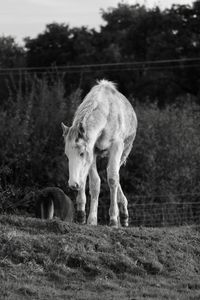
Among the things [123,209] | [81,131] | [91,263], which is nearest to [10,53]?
[123,209]

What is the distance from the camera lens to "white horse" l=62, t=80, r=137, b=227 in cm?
1143

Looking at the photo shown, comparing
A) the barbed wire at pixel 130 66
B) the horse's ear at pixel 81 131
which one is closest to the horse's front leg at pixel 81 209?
the horse's ear at pixel 81 131

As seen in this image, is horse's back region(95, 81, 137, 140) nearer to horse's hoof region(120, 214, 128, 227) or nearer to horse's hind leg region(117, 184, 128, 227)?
horse's hind leg region(117, 184, 128, 227)

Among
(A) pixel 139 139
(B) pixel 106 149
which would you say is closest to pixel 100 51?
(A) pixel 139 139

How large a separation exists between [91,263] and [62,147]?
35.2ft

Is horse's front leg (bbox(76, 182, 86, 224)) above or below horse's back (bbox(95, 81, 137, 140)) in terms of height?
below

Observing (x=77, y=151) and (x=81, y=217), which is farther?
(x=81, y=217)

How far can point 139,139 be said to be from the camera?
21.8m

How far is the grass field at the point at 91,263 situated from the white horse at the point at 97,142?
1.02m

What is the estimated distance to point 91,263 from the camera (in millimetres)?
9711

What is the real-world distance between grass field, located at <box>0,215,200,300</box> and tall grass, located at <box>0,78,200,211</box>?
783cm

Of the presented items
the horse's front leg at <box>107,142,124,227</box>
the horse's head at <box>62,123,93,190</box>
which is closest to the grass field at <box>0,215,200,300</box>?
the horse's head at <box>62,123,93,190</box>

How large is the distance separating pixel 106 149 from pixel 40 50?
159ft

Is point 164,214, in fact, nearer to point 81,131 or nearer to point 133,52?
point 81,131
